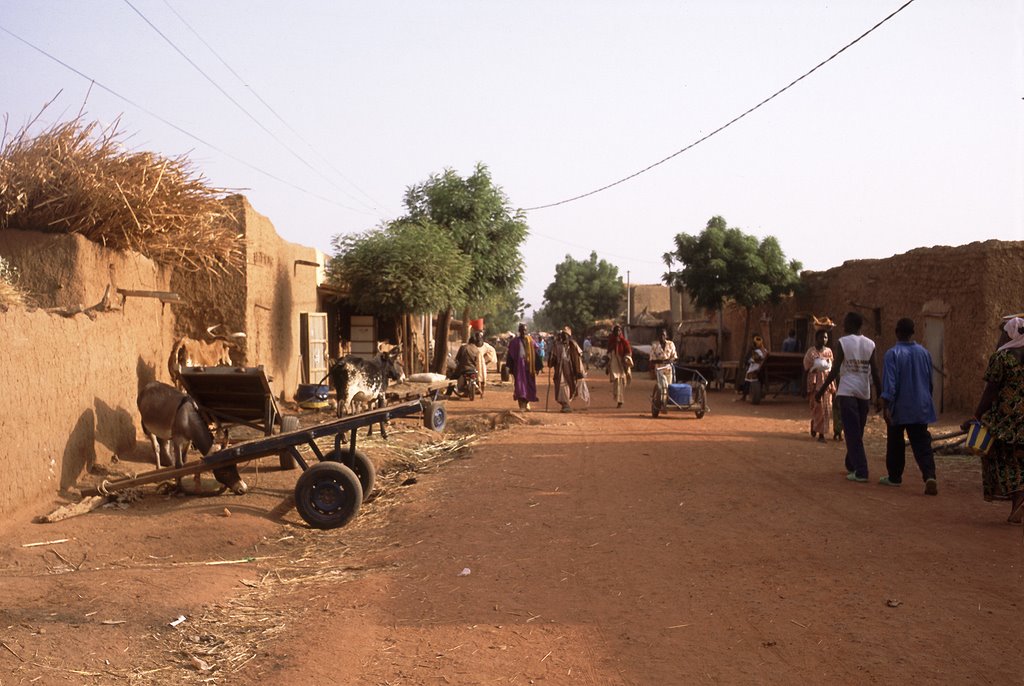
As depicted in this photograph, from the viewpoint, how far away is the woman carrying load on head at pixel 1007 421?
24.8ft

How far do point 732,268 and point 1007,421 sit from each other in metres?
20.9

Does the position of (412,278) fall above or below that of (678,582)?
above

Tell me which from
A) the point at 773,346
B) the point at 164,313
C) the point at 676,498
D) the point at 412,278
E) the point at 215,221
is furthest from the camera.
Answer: the point at 773,346

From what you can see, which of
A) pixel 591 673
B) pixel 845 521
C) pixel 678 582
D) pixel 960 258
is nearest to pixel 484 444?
pixel 845 521

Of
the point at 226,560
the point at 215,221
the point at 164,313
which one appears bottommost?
the point at 226,560

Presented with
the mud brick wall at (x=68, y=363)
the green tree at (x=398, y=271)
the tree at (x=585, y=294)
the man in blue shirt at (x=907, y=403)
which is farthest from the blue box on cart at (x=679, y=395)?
the tree at (x=585, y=294)

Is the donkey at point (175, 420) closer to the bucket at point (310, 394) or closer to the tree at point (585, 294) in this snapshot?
the bucket at point (310, 394)

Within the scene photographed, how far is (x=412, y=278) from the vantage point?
21.5 m

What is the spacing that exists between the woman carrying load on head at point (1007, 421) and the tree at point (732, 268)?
1938cm

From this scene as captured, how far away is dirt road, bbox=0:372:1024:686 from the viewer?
4570 millimetres

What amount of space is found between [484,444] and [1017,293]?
36.6 ft

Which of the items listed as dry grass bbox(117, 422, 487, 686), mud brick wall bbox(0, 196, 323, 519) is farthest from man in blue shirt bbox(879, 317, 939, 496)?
mud brick wall bbox(0, 196, 323, 519)

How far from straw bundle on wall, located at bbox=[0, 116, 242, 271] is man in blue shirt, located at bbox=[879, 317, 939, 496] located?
351 inches

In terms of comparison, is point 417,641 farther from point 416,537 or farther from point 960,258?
point 960,258
